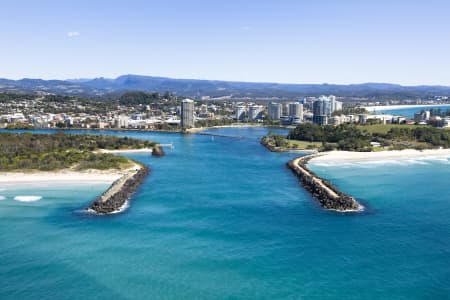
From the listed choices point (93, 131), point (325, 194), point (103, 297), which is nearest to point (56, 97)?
point (93, 131)

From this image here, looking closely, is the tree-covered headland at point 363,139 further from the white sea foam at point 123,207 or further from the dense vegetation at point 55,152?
the white sea foam at point 123,207

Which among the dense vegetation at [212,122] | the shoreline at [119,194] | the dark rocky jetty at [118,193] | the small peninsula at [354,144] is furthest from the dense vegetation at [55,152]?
the dense vegetation at [212,122]

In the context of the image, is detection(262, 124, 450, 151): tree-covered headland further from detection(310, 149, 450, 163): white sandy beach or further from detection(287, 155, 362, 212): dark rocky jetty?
detection(287, 155, 362, 212): dark rocky jetty

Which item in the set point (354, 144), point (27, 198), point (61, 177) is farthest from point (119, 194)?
point (354, 144)

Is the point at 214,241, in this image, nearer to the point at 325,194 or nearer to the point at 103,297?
the point at 103,297

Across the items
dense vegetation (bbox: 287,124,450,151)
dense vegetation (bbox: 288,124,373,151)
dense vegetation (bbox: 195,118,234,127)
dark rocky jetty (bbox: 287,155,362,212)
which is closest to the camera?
dark rocky jetty (bbox: 287,155,362,212)

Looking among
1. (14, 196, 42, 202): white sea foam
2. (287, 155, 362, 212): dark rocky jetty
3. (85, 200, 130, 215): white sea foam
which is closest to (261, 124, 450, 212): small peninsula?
(287, 155, 362, 212): dark rocky jetty
